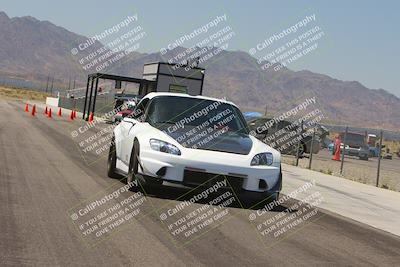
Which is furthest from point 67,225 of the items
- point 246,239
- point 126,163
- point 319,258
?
point 126,163

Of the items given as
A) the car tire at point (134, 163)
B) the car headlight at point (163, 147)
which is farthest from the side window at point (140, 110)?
the car headlight at point (163, 147)

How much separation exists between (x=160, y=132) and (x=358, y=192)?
7438 millimetres

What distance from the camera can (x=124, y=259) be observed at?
17.4ft

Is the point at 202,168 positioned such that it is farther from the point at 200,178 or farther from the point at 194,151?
the point at 194,151

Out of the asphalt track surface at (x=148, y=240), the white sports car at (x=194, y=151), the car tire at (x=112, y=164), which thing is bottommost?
the asphalt track surface at (x=148, y=240)

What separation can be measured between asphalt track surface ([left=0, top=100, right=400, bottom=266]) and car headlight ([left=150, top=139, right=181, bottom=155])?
658 millimetres

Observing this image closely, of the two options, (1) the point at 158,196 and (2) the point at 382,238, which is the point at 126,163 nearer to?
(1) the point at 158,196

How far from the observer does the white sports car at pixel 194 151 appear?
8.49 m

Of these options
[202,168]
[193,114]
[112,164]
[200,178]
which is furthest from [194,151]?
[112,164]

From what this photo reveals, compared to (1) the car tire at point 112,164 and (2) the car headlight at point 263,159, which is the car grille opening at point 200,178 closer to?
(2) the car headlight at point 263,159

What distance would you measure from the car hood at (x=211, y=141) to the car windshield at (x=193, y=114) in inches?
13.6

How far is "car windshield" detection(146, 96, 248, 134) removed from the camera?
31.5 ft

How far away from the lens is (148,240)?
6129 mm

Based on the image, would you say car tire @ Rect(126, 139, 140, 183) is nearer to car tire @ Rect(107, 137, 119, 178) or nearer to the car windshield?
the car windshield
